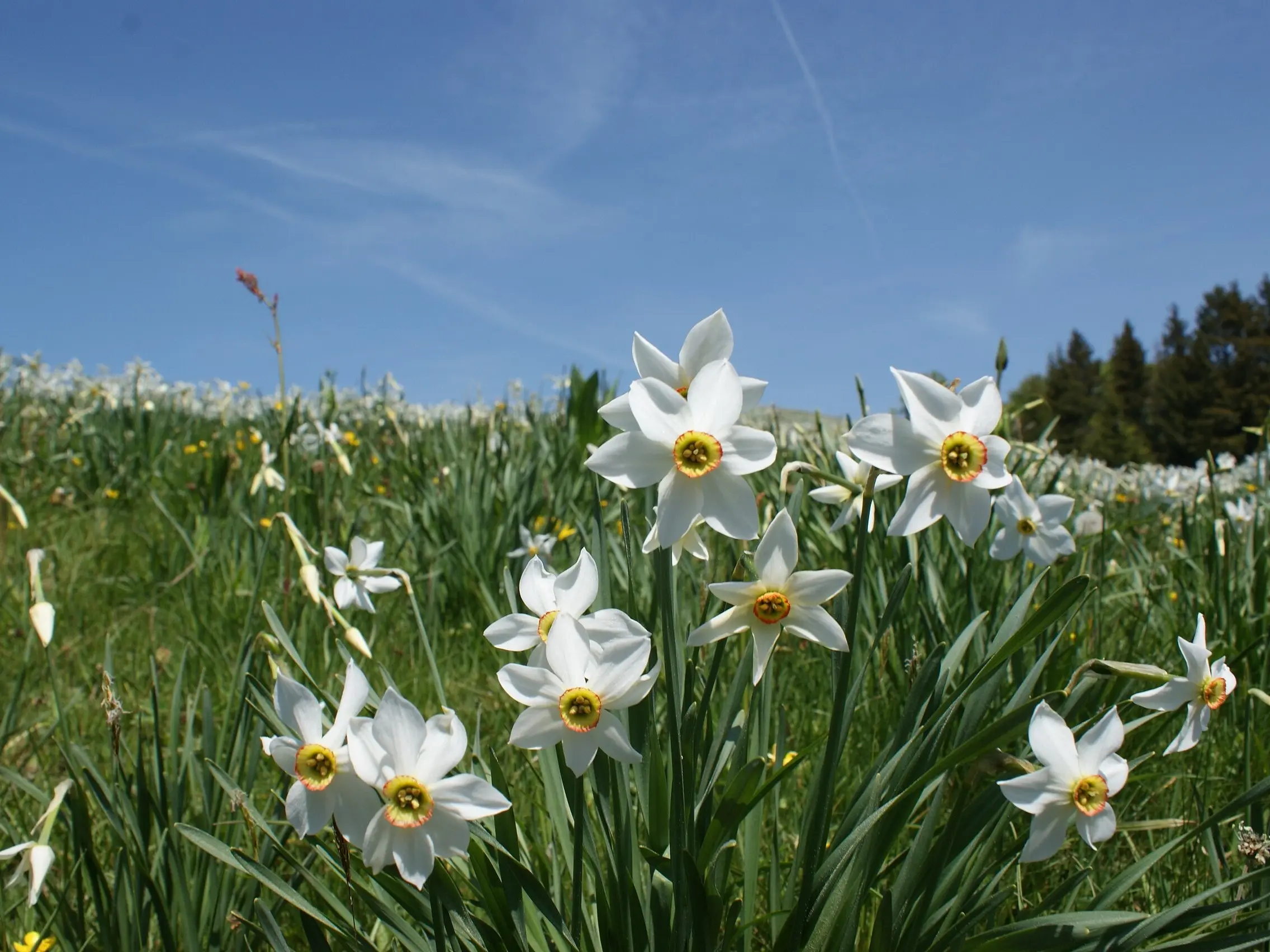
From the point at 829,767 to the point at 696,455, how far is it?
52 cm

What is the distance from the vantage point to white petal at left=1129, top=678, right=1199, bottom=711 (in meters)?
1.36

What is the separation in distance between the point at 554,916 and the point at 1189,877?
1472 millimetres

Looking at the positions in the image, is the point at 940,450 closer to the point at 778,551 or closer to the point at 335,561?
the point at 778,551

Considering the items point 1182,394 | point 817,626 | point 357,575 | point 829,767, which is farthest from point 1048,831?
point 1182,394

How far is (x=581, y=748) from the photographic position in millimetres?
1131

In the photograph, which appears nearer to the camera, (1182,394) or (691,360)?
(691,360)

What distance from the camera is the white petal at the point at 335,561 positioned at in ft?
7.28

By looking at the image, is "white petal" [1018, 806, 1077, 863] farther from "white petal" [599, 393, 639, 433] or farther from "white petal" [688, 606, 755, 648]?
"white petal" [599, 393, 639, 433]

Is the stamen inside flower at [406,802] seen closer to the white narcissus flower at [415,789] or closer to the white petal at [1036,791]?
the white narcissus flower at [415,789]

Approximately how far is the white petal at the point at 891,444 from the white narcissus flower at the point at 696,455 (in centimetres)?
13

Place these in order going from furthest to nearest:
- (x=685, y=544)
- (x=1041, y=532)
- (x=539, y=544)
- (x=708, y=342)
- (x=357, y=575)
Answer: (x=539, y=544) < (x=357, y=575) < (x=1041, y=532) < (x=685, y=544) < (x=708, y=342)

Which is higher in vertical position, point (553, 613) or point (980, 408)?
point (980, 408)

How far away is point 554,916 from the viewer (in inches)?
53.6

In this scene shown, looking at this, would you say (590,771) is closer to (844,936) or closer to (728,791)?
(728,791)
